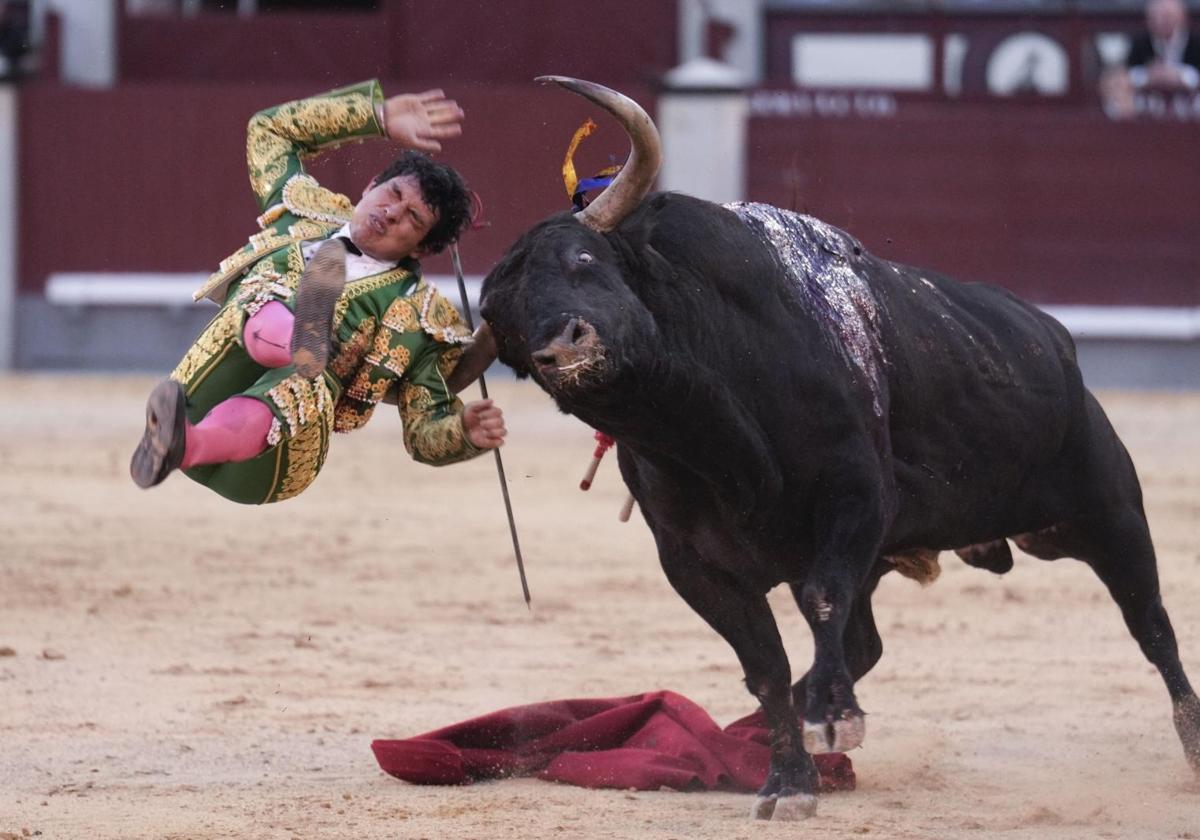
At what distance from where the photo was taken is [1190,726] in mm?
4215

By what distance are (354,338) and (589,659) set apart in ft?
5.64

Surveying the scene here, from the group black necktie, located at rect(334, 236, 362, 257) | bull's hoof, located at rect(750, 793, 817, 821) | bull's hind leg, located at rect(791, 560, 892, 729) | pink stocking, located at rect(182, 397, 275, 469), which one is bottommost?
bull's hoof, located at rect(750, 793, 817, 821)

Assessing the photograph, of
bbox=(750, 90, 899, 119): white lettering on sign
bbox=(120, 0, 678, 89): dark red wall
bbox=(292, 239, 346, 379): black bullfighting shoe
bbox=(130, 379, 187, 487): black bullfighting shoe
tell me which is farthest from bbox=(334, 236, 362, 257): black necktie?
Result: bbox=(120, 0, 678, 89): dark red wall

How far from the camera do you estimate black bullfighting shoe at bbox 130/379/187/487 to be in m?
3.43

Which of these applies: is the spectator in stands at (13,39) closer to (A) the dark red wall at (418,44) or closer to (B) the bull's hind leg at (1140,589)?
(A) the dark red wall at (418,44)

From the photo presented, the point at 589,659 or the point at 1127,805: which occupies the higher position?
the point at 1127,805

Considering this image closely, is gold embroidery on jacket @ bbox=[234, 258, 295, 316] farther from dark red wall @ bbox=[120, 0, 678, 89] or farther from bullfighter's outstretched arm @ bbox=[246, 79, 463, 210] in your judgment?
dark red wall @ bbox=[120, 0, 678, 89]

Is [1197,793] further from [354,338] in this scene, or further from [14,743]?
[14,743]

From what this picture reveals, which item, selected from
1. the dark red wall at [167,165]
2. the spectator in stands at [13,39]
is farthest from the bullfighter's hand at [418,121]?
the spectator in stands at [13,39]

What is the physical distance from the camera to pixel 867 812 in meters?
3.73

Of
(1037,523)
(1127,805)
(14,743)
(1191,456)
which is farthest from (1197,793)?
(1191,456)

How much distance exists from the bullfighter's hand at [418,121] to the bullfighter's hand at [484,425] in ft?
1.75

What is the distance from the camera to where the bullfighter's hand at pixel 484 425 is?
3607 millimetres

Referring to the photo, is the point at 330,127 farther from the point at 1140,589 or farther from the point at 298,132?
the point at 1140,589
